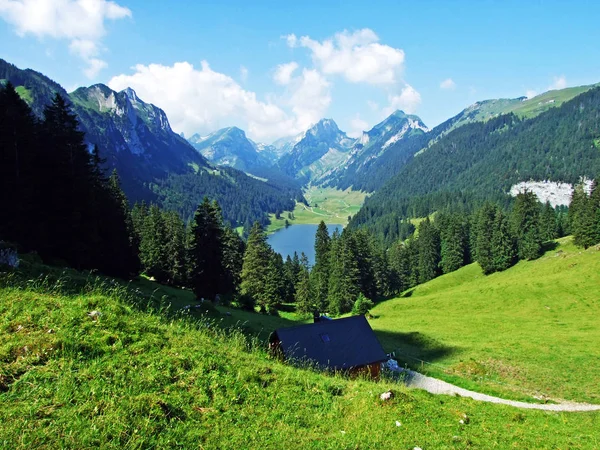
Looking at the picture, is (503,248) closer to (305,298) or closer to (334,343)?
(305,298)

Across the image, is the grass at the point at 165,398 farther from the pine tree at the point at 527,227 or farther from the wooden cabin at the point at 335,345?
the pine tree at the point at 527,227

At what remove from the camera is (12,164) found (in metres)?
30.5

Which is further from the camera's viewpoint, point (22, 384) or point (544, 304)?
point (544, 304)

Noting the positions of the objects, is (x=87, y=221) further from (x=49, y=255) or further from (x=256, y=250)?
(x=256, y=250)

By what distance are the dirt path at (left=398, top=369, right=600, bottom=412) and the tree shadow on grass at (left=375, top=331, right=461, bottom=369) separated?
150 inches

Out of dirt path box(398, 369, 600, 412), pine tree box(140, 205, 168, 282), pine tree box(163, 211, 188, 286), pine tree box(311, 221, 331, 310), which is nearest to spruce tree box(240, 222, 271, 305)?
pine tree box(163, 211, 188, 286)

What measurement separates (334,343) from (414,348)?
712 inches

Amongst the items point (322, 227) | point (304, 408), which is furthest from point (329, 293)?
point (304, 408)

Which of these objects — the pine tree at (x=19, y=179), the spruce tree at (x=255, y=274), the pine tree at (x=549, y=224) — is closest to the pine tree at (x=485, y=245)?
the pine tree at (x=549, y=224)

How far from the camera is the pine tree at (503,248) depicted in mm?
84188

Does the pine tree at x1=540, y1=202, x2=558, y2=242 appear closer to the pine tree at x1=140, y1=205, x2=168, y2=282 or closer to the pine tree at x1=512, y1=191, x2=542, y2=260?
the pine tree at x1=512, y1=191, x2=542, y2=260

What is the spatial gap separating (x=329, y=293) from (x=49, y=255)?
175 feet

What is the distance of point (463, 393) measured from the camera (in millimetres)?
26797

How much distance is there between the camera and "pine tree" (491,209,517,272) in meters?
84.2
